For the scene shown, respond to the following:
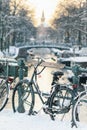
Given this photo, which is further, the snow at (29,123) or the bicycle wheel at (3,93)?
the bicycle wheel at (3,93)

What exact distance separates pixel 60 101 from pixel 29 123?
2.73 feet

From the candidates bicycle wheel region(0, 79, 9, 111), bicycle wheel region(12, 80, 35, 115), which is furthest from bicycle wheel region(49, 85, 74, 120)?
bicycle wheel region(0, 79, 9, 111)

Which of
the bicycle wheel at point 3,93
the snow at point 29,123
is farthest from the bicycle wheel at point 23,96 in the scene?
the snow at point 29,123

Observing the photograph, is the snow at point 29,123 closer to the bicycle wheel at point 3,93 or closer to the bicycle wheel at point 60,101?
the bicycle wheel at point 60,101

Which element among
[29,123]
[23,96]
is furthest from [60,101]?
[23,96]

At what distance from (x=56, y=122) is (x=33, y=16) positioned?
82892 mm

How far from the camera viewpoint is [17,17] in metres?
81.4

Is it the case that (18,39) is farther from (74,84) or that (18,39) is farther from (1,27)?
(74,84)

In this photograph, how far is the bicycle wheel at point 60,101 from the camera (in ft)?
26.5

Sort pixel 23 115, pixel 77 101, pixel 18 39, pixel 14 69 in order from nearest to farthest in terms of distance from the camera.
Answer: pixel 77 101, pixel 23 115, pixel 14 69, pixel 18 39

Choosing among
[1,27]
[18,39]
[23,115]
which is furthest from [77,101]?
[18,39]

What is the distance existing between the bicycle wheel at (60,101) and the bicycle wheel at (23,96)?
17.6 inches

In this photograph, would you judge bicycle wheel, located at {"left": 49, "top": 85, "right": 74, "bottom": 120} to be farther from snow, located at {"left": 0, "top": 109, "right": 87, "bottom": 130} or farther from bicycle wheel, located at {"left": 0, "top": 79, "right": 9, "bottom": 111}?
bicycle wheel, located at {"left": 0, "top": 79, "right": 9, "bottom": 111}

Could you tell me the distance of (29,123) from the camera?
7633mm
